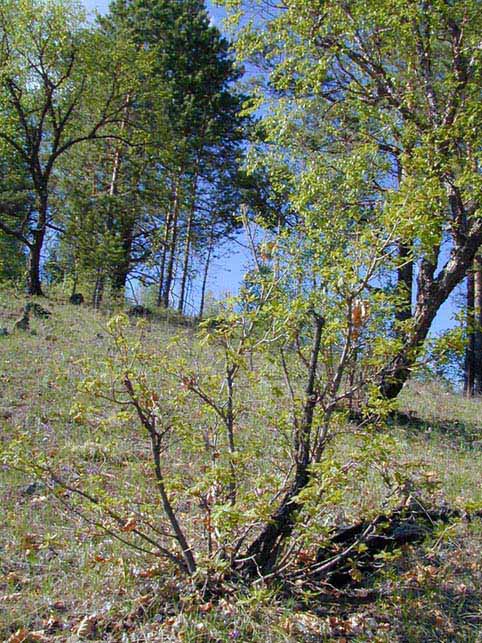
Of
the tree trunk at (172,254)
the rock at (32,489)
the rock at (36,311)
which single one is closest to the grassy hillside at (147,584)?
the rock at (32,489)

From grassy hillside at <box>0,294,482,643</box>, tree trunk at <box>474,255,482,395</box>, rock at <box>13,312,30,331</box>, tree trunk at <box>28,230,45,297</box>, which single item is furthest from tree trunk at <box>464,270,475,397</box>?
tree trunk at <box>28,230,45,297</box>

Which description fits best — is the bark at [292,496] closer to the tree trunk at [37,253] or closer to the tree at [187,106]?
the tree trunk at [37,253]

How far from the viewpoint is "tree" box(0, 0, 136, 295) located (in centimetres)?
1504

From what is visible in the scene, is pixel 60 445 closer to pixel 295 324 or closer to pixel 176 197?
pixel 295 324

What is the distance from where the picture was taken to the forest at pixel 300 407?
2.66 m

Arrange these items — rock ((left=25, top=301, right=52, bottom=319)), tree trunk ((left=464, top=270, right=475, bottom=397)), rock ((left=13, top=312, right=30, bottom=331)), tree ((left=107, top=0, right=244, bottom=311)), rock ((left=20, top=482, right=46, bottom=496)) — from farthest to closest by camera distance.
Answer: tree ((left=107, top=0, right=244, bottom=311)), tree trunk ((left=464, top=270, right=475, bottom=397)), rock ((left=25, top=301, right=52, bottom=319)), rock ((left=13, top=312, right=30, bottom=331)), rock ((left=20, top=482, right=46, bottom=496))

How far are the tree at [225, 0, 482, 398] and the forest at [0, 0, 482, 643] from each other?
0.04 metres

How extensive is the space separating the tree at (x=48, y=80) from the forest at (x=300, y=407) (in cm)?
499

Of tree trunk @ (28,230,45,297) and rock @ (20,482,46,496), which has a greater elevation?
tree trunk @ (28,230,45,297)

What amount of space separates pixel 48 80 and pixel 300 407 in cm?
1605

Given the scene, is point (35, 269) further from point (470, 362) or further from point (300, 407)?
point (300, 407)

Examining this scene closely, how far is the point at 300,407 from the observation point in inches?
111

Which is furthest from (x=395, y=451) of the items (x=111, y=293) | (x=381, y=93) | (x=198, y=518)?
(x=111, y=293)

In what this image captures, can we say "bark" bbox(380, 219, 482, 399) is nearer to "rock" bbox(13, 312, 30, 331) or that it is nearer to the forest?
the forest
